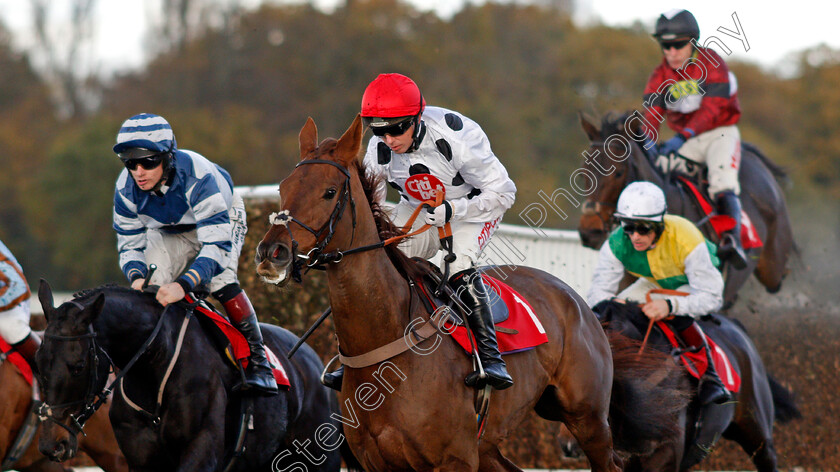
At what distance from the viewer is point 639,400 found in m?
5.27

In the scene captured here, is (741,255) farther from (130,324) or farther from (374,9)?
(374,9)

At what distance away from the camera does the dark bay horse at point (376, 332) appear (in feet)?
12.1

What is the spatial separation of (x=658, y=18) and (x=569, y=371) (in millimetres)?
4313

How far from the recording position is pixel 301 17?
76.1ft

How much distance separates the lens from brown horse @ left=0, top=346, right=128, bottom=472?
18.8 feet

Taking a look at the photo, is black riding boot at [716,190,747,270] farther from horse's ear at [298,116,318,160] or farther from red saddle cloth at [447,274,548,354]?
horse's ear at [298,116,318,160]

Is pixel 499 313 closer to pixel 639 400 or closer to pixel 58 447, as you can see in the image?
pixel 639 400

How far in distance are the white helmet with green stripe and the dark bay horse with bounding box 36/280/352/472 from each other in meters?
2.34

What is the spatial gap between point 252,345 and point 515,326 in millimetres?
1396

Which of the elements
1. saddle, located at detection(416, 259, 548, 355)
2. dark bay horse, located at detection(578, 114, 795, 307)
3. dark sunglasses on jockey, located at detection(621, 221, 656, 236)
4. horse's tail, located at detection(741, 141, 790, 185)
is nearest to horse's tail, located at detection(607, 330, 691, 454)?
dark sunglasses on jockey, located at detection(621, 221, 656, 236)

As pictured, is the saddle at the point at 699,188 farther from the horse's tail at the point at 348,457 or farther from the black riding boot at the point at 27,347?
the black riding boot at the point at 27,347

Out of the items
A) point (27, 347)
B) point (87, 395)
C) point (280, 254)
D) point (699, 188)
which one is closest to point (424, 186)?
point (280, 254)

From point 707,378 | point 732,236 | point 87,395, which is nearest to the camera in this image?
point 87,395

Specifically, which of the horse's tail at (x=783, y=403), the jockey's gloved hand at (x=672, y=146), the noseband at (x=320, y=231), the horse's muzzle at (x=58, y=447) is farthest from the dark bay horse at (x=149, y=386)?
the jockey's gloved hand at (x=672, y=146)
